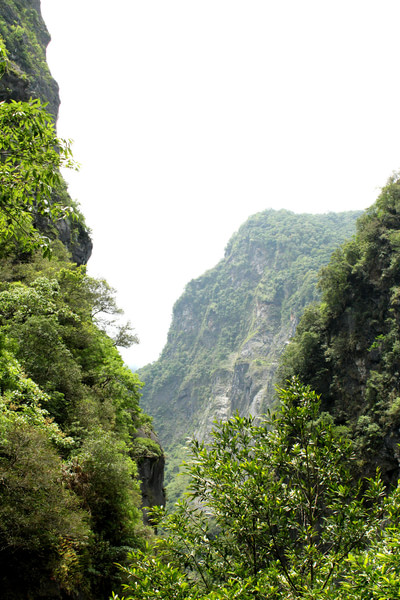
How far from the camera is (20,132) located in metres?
4.55

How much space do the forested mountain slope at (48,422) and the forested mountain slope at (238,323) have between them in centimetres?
8620

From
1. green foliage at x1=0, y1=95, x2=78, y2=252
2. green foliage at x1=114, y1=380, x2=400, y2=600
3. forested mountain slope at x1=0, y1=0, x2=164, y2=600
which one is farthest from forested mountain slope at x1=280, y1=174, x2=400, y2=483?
green foliage at x1=0, y1=95, x2=78, y2=252

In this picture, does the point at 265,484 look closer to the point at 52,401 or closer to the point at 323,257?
the point at 52,401

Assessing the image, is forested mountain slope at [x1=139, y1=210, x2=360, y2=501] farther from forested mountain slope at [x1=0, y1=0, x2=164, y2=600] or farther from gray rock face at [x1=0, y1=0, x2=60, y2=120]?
forested mountain slope at [x1=0, y1=0, x2=164, y2=600]

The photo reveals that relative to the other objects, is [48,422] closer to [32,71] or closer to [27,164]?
[27,164]

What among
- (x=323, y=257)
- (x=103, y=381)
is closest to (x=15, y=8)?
(x=103, y=381)

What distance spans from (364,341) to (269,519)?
26.4m

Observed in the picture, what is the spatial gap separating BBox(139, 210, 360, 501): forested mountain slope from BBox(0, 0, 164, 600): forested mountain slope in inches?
3394

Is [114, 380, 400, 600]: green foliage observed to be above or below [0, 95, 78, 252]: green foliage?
below

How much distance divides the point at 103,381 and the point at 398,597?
13.2m

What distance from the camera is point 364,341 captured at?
28141 mm

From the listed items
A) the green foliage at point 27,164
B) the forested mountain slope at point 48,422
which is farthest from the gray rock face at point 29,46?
the green foliage at point 27,164

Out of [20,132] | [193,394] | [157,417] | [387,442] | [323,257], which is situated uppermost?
[323,257]

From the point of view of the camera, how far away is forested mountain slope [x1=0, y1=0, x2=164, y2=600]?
15.6 ft
